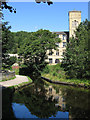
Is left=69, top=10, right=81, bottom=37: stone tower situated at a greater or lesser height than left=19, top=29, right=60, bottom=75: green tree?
greater

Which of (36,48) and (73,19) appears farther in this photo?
(73,19)

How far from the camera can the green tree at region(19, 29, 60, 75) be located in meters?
35.8

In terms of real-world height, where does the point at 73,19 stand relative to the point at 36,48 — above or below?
above

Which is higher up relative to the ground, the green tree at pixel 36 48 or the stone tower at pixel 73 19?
the stone tower at pixel 73 19

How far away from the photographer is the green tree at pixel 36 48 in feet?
118

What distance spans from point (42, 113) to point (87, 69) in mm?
13312

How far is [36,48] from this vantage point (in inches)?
1405

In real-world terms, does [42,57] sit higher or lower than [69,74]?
higher

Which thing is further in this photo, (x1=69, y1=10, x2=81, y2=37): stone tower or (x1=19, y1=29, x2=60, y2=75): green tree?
(x1=69, y1=10, x2=81, y2=37): stone tower

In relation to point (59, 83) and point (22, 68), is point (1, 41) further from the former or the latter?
point (22, 68)

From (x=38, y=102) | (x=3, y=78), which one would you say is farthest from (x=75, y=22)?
(x=38, y=102)

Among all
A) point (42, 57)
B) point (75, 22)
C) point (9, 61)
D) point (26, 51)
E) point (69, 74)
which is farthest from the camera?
point (75, 22)

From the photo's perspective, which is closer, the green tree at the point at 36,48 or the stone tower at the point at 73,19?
the green tree at the point at 36,48

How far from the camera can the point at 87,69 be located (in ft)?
71.3
